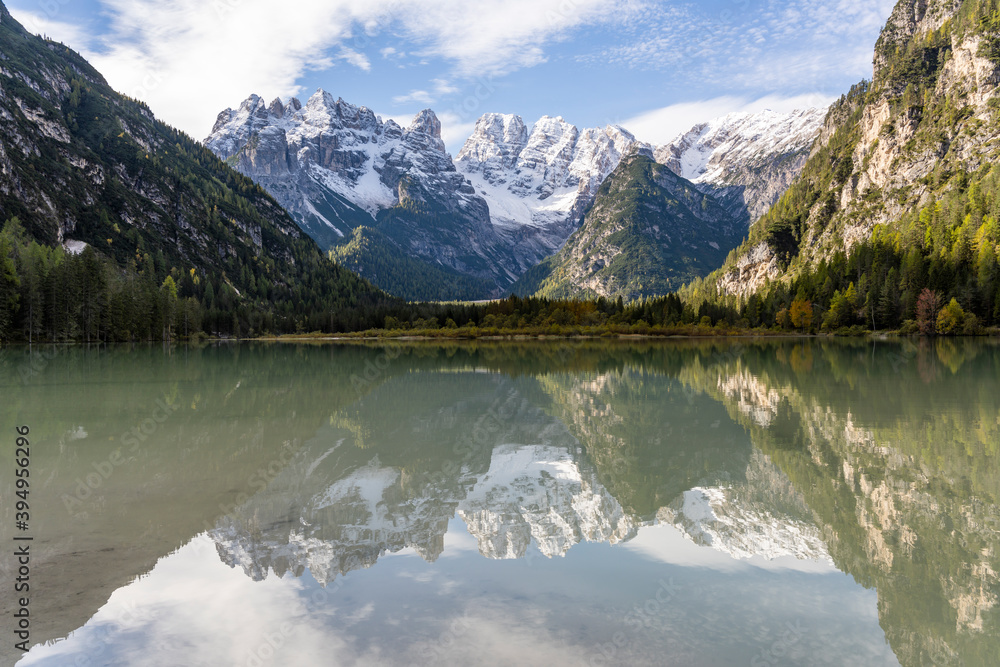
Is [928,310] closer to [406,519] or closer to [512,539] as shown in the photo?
[512,539]

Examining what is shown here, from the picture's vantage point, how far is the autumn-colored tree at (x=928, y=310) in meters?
111

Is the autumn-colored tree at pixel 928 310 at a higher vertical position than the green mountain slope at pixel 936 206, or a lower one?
lower

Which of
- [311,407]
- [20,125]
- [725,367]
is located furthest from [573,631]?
[20,125]

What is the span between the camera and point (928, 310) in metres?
111

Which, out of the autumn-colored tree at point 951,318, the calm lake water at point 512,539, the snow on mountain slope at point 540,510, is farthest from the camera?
the autumn-colored tree at point 951,318

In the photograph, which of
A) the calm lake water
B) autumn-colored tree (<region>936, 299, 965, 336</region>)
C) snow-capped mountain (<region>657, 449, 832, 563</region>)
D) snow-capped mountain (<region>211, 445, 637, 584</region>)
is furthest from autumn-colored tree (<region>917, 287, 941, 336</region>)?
snow-capped mountain (<region>211, 445, 637, 584</region>)

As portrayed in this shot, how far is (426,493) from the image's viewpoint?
47.6ft

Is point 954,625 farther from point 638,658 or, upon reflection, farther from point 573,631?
point 573,631

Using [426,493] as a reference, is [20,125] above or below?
above

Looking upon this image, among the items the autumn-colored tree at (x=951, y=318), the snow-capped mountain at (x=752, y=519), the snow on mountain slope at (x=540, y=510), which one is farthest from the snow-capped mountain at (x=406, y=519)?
the autumn-colored tree at (x=951, y=318)

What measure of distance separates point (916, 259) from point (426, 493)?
455ft

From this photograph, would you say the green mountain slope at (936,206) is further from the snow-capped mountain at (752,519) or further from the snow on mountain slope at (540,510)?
the snow on mountain slope at (540,510)

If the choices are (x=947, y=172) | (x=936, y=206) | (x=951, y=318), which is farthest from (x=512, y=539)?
(x=947, y=172)

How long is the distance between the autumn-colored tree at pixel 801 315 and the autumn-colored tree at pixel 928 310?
1088 inches
